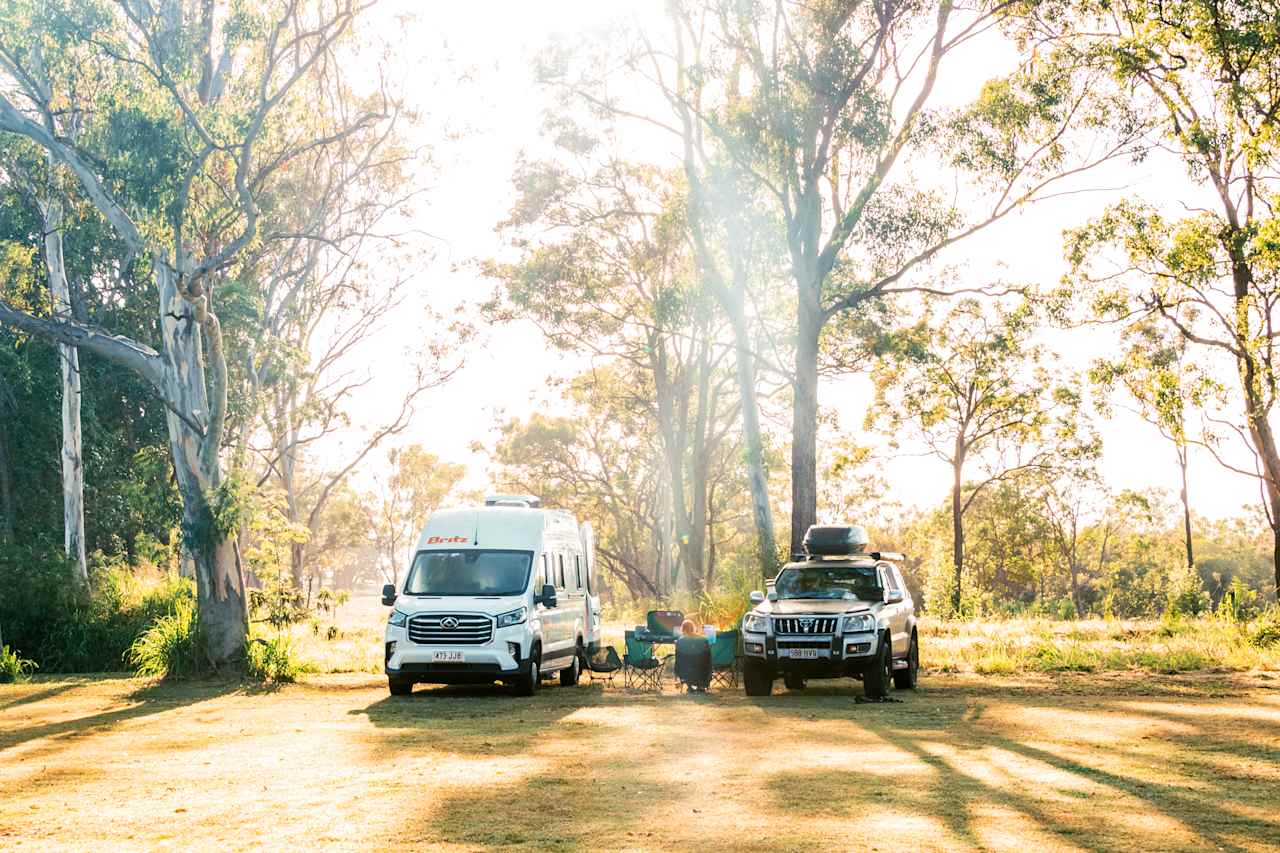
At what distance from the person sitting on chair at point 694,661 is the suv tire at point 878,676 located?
213 cm

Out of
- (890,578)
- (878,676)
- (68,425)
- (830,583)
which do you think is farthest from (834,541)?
(68,425)

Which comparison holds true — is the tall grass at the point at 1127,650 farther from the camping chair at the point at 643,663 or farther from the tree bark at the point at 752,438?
the camping chair at the point at 643,663

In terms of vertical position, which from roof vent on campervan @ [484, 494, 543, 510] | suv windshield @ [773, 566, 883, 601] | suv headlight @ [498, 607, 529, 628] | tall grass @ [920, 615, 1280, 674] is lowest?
tall grass @ [920, 615, 1280, 674]

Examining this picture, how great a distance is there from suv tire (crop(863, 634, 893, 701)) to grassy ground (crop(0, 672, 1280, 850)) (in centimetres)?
45

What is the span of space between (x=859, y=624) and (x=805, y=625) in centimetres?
64

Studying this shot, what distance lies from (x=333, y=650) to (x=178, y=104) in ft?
36.8

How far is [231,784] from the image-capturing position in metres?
10.3

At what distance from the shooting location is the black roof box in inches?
727

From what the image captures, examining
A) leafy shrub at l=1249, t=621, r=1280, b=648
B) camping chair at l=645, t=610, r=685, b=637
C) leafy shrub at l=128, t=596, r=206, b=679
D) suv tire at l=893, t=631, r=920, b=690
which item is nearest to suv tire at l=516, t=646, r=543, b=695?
camping chair at l=645, t=610, r=685, b=637

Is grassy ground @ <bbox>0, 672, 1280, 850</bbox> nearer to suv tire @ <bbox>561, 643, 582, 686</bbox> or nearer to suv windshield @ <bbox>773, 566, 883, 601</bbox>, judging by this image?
suv windshield @ <bbox>773, 566, 883, 601</bbox>

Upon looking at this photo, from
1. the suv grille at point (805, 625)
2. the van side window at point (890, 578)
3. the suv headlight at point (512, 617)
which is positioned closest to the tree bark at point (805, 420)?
the van side window at point (890, 578)

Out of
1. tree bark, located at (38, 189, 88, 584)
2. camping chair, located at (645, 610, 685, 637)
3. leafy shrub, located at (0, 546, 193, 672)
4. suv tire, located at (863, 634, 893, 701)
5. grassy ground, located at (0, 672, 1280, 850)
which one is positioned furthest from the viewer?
tree bark, located at (38, 189, 88, 584)

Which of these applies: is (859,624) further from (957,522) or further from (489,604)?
(957,522)

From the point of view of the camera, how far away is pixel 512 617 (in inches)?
669
